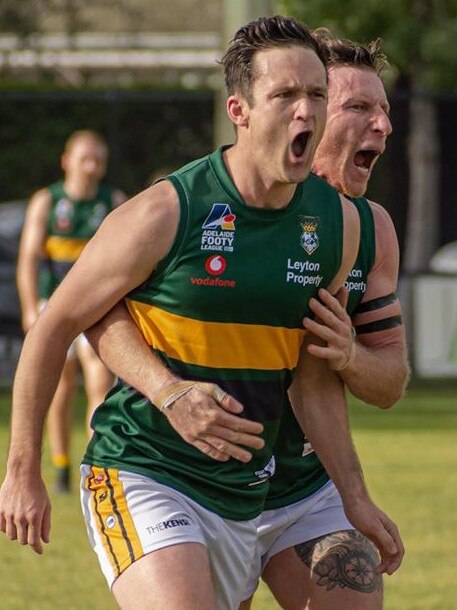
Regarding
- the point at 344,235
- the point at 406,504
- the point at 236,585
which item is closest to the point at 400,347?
the point at 344,235

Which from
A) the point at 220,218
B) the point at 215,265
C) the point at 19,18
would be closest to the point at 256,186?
the point at 220,218

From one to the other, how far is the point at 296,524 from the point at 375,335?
63 cm

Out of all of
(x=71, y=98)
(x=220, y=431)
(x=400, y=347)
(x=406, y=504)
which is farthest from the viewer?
(x=71, y=98)

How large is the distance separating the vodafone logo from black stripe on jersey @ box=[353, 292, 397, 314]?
728mm

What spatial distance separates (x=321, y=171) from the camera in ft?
18.1

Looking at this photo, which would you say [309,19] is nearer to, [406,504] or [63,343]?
[406,504]

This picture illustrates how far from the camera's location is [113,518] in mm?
4789

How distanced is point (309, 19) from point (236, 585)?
1817 centimetres

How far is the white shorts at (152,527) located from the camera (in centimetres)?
468

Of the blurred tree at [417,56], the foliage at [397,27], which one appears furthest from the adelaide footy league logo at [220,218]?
the foliage at [397,27]

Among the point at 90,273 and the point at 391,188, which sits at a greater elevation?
the point at 90,273

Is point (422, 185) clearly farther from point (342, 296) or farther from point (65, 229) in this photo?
point (342, 296)

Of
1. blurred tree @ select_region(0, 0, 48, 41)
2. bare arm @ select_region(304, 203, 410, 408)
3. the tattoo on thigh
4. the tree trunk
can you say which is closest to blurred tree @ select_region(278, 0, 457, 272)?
the tree trunk

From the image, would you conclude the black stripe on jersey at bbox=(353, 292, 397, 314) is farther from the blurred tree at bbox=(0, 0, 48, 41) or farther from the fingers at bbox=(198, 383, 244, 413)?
the blurred tree at bbox=(0, 0, 48, 41)
